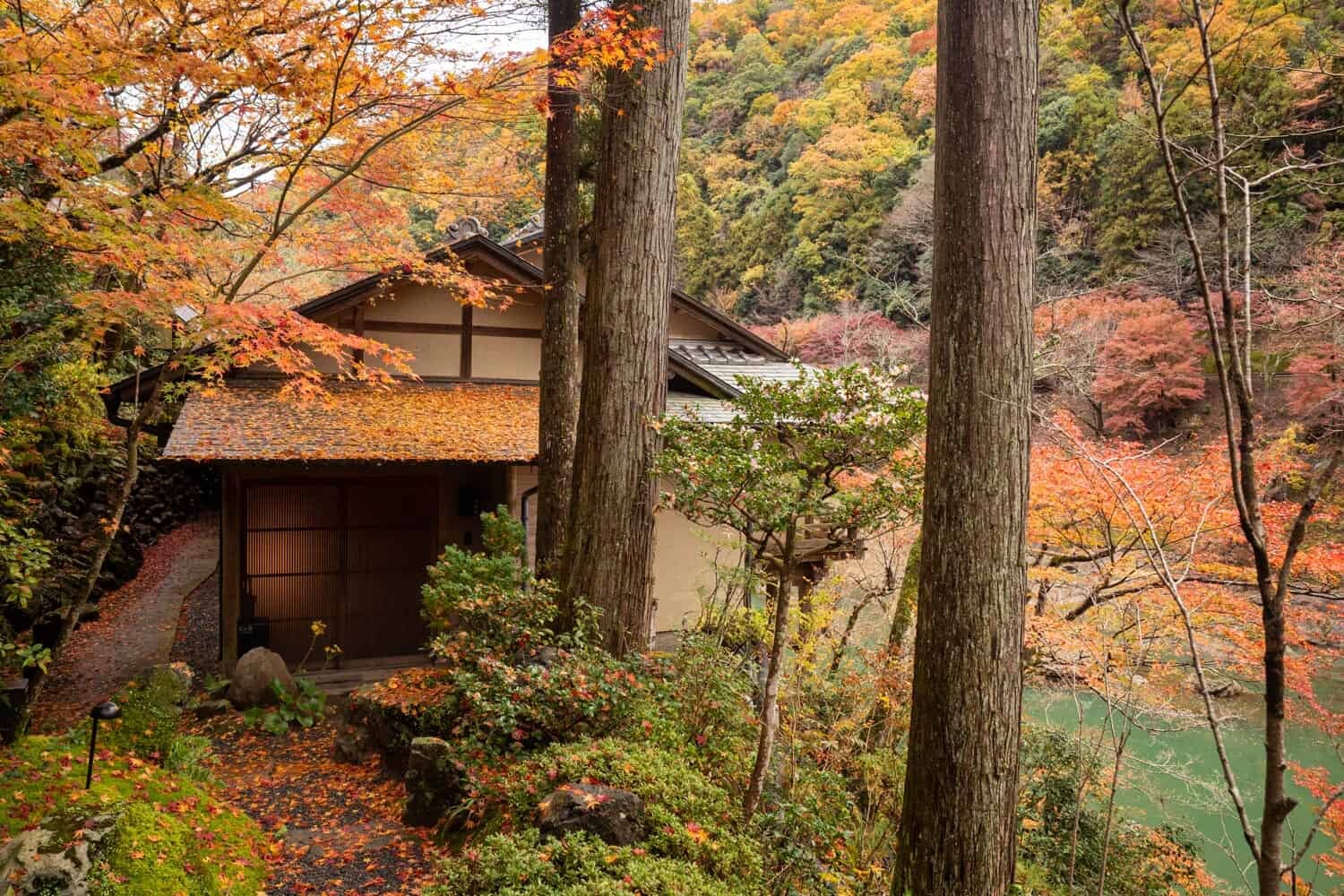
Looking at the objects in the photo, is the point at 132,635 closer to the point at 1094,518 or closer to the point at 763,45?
the point at 1094,518

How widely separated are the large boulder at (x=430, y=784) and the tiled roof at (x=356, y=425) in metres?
3.65

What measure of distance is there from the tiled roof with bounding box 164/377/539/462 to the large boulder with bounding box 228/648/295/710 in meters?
2.05

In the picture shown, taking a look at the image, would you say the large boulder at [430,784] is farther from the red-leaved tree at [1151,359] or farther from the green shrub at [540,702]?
the red-leaved tree at [1151,359]

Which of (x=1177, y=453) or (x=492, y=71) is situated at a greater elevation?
(x=492, y=71)

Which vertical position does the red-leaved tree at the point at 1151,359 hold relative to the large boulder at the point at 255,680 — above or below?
above

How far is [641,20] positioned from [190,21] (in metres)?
3.20

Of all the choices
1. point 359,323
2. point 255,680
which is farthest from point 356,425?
point 255,680

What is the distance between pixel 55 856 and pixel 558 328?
5053mm

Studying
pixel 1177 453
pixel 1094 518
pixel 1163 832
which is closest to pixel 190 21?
pixel 1094 518

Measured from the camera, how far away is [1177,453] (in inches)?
645

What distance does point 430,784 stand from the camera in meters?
4.68

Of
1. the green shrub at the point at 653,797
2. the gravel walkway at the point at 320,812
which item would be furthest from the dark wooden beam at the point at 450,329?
the green shrub at the point at 653,797

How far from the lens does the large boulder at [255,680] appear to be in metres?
7.04

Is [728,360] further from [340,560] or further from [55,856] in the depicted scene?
[55,856]
